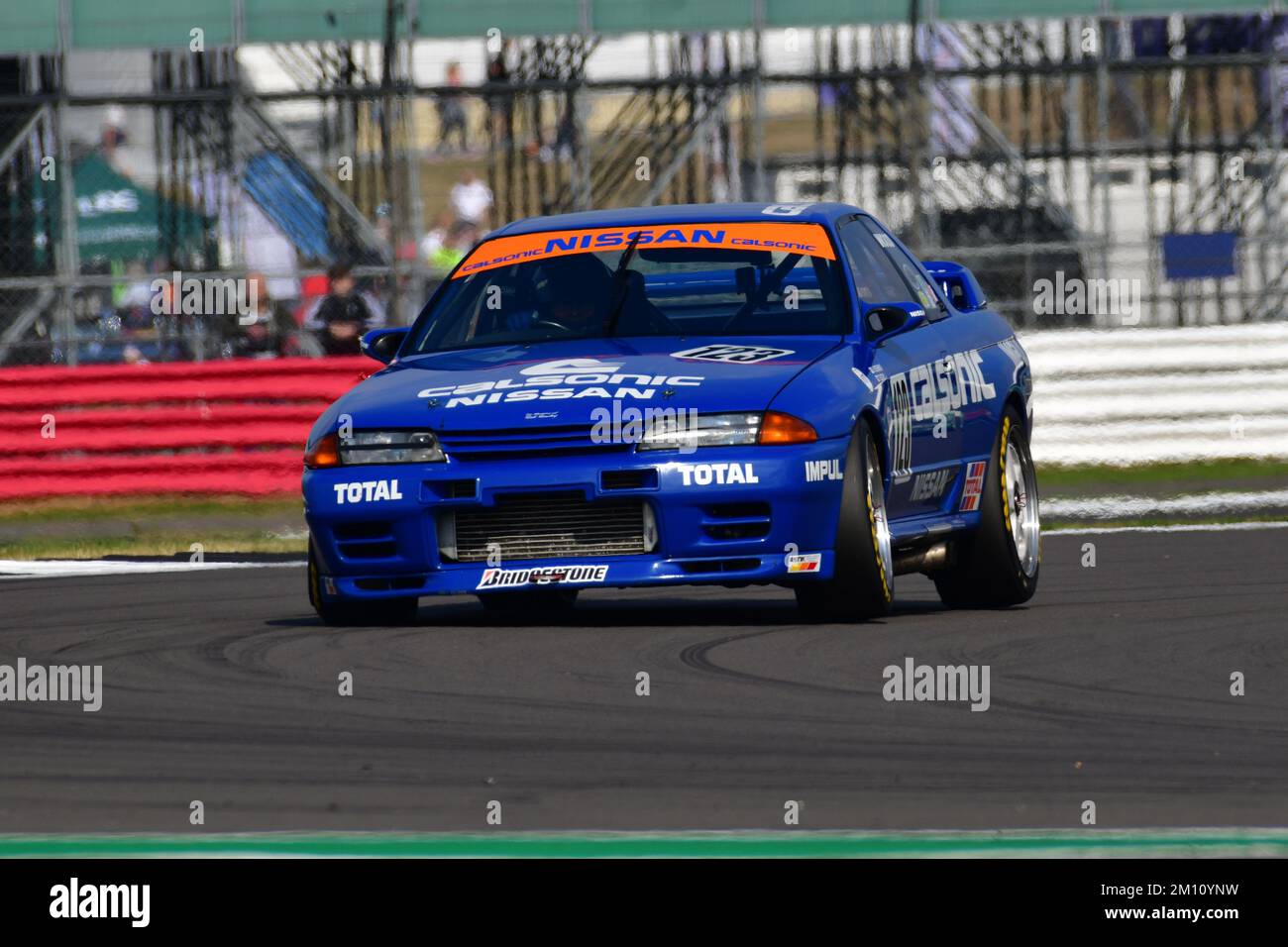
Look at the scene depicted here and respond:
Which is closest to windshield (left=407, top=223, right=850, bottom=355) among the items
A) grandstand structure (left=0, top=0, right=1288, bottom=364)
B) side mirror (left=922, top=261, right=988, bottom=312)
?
side mirror (left=922, top=261, right=988, bottom=312)

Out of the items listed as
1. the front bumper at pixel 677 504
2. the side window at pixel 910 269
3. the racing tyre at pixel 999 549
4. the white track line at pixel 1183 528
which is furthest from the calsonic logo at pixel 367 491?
the white track line at pixel 1183 528

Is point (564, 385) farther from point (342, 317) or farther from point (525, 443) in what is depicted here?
point (342, 317)

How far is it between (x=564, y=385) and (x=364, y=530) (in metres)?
0.79

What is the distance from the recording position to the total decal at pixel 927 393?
8219 millimetres

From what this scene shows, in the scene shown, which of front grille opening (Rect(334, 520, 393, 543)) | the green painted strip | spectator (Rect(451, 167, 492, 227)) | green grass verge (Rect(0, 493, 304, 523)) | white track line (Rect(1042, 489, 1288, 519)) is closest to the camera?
the green painted strip

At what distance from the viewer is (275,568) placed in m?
11.9

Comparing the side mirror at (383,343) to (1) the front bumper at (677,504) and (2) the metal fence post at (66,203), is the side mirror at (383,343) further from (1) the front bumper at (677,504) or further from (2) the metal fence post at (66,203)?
(2) the metal fence post at (66,203)

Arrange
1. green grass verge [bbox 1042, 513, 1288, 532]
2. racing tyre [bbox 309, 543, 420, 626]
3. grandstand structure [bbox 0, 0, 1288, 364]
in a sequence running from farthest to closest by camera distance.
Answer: grandstand structure [bbox 0, 0, 1288, 364], green grass verge [bbox 1042, 513, 1288, 532], racing tyre [bbox 309, 543, 420, 626]

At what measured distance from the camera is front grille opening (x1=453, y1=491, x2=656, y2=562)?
7.66 meters

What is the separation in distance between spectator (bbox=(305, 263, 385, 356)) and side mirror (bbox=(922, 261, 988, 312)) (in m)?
6.92

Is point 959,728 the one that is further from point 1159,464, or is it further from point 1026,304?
point 1026,304

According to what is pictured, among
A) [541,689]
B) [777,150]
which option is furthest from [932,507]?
A: [777,150]
